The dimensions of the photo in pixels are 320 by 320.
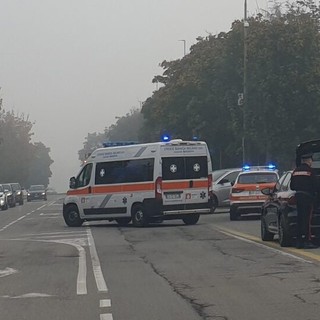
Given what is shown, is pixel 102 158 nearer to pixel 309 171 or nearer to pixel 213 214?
pixel 213 214

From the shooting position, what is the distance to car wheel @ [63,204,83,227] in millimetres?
29734

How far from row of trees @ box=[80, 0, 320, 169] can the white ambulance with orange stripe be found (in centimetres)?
1902

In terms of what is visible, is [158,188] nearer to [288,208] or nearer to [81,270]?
[288,208]

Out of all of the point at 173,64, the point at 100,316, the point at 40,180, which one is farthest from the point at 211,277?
the point at 40,180

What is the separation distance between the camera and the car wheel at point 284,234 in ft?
58.3

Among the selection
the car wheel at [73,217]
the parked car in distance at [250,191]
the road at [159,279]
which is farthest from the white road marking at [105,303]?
the parked car in distance at [250,191]

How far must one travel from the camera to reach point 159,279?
13.8m

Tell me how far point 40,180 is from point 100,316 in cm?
16953

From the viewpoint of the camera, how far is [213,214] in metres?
35.5

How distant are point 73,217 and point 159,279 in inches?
639

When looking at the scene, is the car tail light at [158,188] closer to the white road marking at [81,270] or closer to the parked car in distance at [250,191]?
the parked car in distance at [250,191]

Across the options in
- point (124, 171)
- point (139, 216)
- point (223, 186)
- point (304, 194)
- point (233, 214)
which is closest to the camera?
point (304, 194)

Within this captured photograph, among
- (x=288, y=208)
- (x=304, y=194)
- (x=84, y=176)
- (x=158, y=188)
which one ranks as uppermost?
(x=84, y=176)

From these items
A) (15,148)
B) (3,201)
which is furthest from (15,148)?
(3,201)
